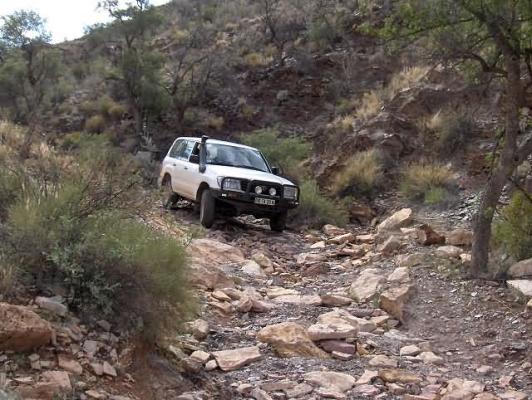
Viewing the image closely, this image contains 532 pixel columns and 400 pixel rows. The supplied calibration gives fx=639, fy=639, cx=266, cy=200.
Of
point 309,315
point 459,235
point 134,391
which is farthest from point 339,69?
point 134,391

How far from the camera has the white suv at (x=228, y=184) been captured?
1113 centimetres

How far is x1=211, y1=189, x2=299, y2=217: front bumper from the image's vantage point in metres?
11.0

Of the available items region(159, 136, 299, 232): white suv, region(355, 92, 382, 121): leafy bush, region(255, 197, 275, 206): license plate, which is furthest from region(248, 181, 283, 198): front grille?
region(355, 92, 382, 121): leafy bush

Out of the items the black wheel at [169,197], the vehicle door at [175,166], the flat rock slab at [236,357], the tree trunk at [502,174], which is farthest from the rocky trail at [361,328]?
the black wheel at [169,197]

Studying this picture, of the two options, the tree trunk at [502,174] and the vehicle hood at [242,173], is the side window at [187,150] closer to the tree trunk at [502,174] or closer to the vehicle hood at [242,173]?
the vehicle hood at [242,173]

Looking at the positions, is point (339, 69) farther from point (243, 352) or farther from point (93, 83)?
point (243, 352)

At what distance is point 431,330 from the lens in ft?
20.6

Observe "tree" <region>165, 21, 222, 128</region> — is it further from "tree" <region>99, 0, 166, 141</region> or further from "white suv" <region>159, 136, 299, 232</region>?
"white suv" <region>159, 136, 299, 232</region>

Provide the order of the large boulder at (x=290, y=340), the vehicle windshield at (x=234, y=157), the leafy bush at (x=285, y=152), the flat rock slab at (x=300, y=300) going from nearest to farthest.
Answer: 1. the large boulder at (x=290, y=340)
2. the flat rock slab at (x=300, y=300)
3. the vehicle windshield at (x=234, y=157)
4. the leafy bush at (x=285, y=152)

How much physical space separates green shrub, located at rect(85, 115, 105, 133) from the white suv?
1591 cm

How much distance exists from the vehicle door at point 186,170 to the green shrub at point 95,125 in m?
15.8

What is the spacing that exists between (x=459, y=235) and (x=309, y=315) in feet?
12.7

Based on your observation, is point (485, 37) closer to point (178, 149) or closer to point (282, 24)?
point (178, 149)

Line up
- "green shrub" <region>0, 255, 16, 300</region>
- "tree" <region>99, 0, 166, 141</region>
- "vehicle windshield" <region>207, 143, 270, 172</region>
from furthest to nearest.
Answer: "tree" <region>99, 0, 166, 141</region> < "vehicle windshield" <region>207, 143, 270, 172</region> < "green shrub" <region>0, 255, 16, 300</region>
